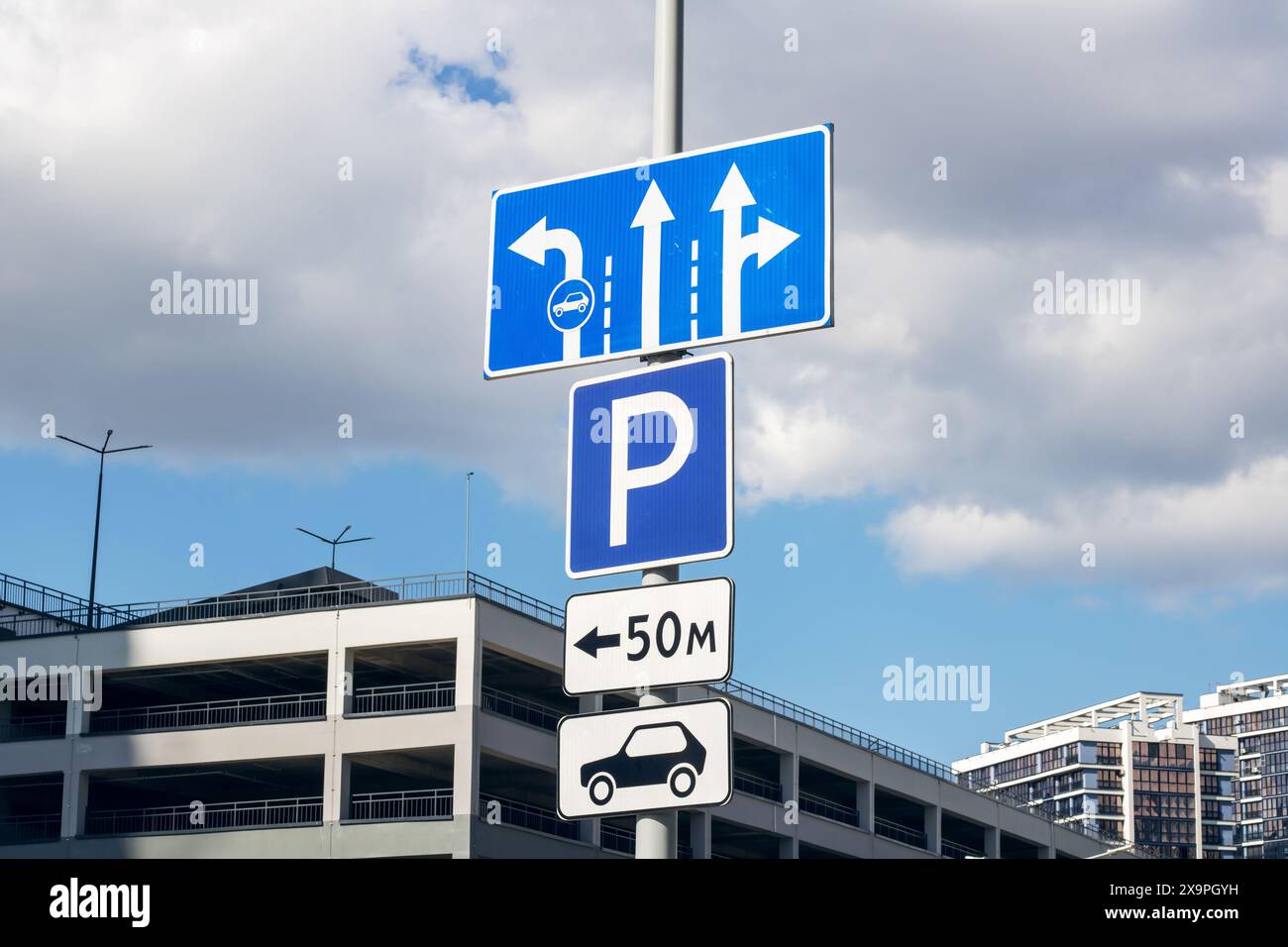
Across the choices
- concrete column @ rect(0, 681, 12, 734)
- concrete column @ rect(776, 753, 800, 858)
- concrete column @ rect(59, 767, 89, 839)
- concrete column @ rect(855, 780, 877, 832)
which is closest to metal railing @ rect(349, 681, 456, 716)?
concrete column @ rect(59, 767, 89, 839)

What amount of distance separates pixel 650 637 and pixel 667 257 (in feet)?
7.08

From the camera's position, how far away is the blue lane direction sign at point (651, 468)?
8.75 metres

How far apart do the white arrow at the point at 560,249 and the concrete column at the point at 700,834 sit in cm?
6710

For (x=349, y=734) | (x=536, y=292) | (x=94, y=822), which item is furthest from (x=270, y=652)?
(x=536, y=292)

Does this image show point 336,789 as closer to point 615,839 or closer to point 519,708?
point 519,708

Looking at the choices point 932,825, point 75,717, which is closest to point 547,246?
point 75,717

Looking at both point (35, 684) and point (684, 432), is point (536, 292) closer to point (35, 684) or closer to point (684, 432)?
point (684, 432)

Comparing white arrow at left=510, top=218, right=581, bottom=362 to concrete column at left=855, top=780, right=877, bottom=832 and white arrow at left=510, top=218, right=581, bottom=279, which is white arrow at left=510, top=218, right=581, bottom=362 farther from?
concrete column at left=855, top=780, right=877, bottom=832

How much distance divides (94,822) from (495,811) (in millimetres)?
17290

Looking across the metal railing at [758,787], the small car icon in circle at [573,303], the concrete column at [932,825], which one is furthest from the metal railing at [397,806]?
the small car icon in circle at [573,303]

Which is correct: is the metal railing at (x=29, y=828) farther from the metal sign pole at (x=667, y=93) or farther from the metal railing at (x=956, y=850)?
the metal sign pole at (x=667, y=93)

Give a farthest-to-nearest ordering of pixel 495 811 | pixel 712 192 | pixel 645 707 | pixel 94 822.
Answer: pixel 94 822 → pixel 495 811 → pixel 712 192 → pixel 645 707
